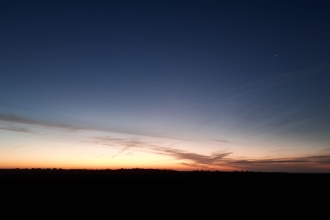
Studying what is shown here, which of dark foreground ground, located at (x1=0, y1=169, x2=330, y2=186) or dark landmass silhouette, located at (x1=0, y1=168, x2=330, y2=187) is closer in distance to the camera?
dark foreground ground, located at (x1=0, y1=169, x2=330, y2=186)

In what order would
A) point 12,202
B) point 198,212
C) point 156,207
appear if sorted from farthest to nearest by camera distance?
point 12,202 < point 156,207 < point 198,212

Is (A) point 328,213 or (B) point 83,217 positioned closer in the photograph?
(B) point 83,217

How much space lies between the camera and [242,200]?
23.5 m

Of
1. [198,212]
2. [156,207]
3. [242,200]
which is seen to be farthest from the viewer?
[242,200]

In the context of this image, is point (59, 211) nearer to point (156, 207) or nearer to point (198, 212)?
point (156, 207)

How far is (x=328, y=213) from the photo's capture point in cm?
1809

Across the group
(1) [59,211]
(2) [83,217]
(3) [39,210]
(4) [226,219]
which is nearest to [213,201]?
(4) [226,219]

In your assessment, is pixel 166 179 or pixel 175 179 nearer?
pixel 166 179

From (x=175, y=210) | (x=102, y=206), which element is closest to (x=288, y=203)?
(x=175, y=210)

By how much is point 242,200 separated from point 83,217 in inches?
595

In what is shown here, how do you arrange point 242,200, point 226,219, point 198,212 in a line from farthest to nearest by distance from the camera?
point 242,200, point 198,212, point 226,219

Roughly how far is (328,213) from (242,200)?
7273 millimetres

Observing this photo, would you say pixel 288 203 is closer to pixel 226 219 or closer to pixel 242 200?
pixel 242 200

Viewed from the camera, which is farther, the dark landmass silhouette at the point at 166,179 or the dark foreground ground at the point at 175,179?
the dark landmass silhouette at the point at 166,179
